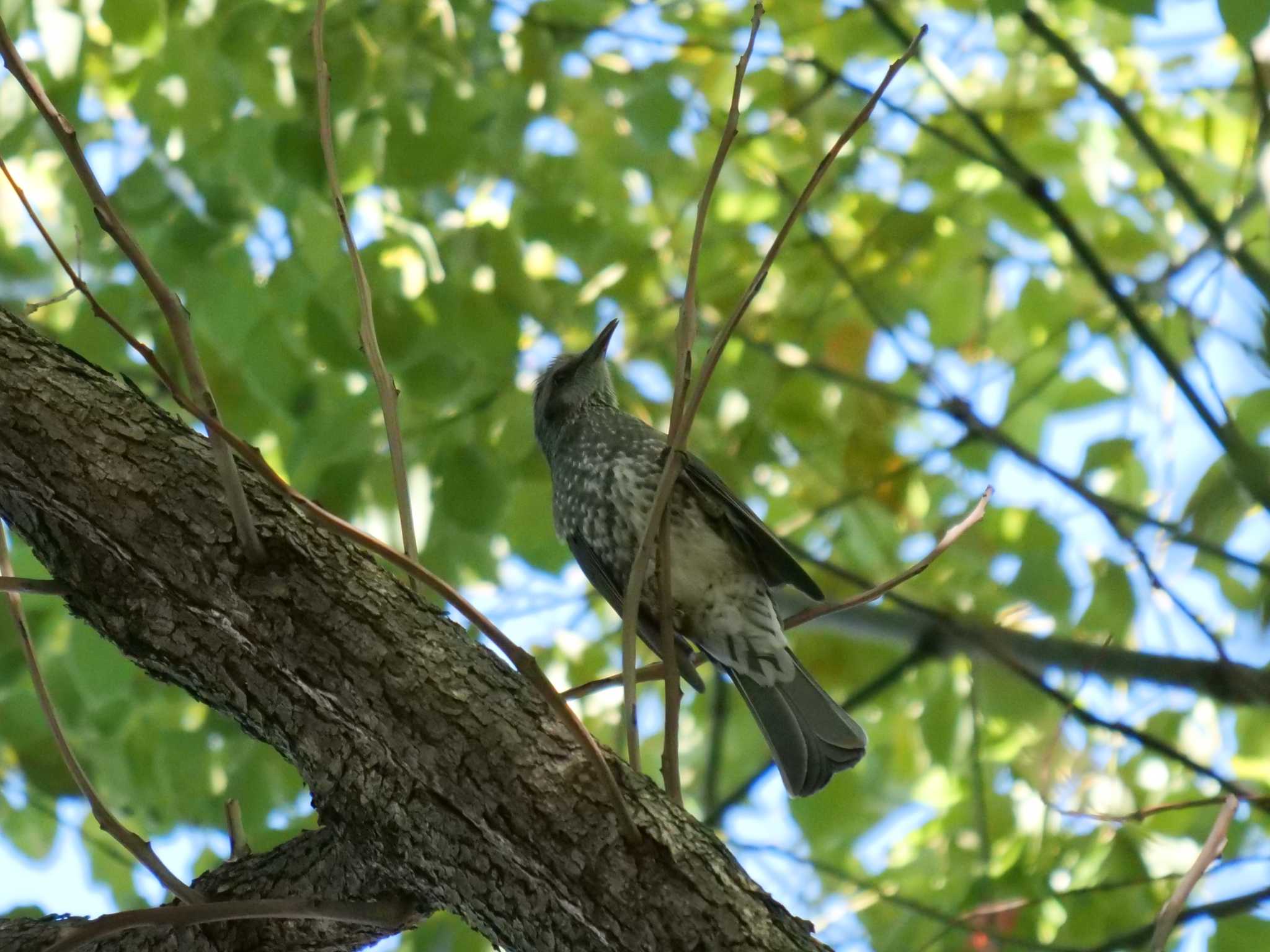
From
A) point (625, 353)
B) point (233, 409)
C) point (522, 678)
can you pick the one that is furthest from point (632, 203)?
point (522, 678)

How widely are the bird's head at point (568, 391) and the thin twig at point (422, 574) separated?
6.75 ft

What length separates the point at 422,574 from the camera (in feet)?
4.43

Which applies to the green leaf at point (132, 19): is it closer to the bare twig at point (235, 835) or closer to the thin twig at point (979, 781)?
the bare twig at point (235, 835)

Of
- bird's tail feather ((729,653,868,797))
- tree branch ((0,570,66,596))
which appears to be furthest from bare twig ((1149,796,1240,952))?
tree branch ((0,570,66,596))

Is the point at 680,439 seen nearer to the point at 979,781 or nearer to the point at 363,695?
the point at 363,695

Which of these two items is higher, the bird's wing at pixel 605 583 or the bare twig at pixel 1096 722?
the bird's wing at pixel 605 583

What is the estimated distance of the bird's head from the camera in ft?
11.4

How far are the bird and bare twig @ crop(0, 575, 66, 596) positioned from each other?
3.66 ft

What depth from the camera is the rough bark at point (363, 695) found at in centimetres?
148

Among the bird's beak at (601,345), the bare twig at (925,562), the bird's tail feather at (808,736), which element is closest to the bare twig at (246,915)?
the bare twig at (925,562)

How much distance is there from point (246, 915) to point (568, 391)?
2.26 m

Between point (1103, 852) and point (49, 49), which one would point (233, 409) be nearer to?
point (49, 49)

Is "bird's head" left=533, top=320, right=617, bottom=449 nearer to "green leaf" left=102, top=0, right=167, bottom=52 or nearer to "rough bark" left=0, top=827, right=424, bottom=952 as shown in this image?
"green leaf" left=102, top=0, right=167, bottom=52

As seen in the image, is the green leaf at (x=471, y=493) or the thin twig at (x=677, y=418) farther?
the green leaf at (x=471, y=493)
